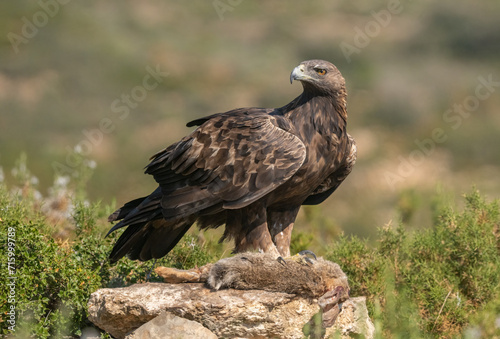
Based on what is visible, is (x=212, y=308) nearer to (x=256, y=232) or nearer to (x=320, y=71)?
(x=256, y=232)

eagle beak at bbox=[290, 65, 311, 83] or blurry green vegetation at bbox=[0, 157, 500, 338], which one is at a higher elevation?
eagle beak at bbox=[290, 65, 311, 83]

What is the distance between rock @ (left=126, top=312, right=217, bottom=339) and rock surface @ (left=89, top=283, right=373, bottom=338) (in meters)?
0.06

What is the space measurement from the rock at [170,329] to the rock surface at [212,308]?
0.06 meters

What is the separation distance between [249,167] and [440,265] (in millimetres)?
2460

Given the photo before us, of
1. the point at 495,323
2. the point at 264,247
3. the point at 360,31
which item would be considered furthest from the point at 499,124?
the point at 495,323

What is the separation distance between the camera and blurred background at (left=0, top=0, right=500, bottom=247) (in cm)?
1520

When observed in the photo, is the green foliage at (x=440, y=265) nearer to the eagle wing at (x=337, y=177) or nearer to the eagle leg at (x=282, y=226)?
the eagle wing at (x=337, y=177)

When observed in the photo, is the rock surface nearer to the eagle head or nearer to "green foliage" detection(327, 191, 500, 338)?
"green foliage" detection(327, 191, 500, 338)

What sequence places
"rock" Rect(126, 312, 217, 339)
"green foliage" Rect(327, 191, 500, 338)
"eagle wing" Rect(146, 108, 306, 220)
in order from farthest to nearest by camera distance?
1. "green foliage" Rect(327, 191, 500, 338)
2. "eagle wing" Rect(146, 108, 306, 220)
3. "rock" Rect(126, 312, 217, 339)

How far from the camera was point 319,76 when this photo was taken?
602cm

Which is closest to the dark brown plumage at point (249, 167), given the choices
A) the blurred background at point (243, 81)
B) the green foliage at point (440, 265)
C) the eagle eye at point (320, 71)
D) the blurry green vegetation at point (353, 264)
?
the eagle eye at point (320, 71)

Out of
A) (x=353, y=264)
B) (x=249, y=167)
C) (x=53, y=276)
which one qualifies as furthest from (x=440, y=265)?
(x=53, y=276)

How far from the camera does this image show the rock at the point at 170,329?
5.31 m

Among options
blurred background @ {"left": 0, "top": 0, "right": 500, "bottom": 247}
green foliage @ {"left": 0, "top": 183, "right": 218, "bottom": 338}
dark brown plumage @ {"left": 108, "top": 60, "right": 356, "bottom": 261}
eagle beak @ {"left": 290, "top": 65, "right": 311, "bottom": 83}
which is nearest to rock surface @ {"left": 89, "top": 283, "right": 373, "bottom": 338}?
green foliage @ {"left": 0, "top": 183, "right": 218, "bottom": 338}
